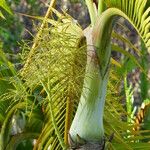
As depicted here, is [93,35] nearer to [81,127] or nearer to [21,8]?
[81,127]

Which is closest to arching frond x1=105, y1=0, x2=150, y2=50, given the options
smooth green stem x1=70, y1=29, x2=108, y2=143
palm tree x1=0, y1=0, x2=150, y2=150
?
palm tree x1=0, y1=0, x2=150, y2=150

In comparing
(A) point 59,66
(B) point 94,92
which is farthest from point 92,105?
(A) point 59,66

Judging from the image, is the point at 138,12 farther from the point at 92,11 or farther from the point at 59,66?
the point at 59,66

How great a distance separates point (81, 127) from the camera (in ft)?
4.15

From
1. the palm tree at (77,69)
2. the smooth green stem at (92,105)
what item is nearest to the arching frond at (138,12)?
the palm tree at (77,69)

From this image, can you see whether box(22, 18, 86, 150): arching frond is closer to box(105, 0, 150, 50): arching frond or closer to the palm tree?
the palm tree

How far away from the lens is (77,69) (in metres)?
1.36

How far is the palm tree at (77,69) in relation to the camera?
48.5 inches

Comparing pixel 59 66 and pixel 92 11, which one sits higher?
pixel 92 11

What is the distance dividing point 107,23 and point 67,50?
0.18 meters

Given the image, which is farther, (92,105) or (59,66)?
(59,66)

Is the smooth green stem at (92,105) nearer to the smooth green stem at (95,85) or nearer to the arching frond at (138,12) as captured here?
the smooth green stem at (95,85)

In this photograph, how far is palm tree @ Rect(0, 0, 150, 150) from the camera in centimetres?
123

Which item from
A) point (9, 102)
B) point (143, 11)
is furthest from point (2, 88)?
point (143, 11)
